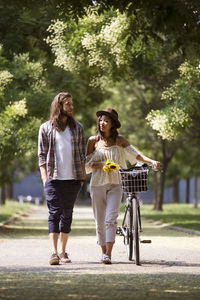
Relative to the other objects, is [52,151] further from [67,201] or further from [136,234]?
[136,234]

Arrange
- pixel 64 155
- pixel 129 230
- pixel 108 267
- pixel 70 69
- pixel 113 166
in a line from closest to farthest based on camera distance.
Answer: pixel 108 267
pixel 64 155
pixel 113 166
pixel 129 230
pixel 70 69

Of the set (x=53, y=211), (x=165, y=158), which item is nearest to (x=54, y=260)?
(x=53, y=211)

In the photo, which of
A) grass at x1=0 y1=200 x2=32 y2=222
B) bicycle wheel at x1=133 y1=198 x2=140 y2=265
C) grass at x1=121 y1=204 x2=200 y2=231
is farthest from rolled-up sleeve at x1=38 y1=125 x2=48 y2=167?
grass at x1=0 y1=200 x2=32 y2=222

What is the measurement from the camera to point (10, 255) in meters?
11.9

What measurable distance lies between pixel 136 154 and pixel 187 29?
3.13 m

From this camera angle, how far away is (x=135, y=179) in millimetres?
9984

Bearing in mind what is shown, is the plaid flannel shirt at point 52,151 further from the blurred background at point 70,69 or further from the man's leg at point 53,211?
the blurred background at point 70,69

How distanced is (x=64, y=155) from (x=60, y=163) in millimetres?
124

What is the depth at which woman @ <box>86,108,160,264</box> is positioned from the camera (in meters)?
10.4

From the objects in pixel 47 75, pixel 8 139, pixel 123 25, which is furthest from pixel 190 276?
pixel 47 75

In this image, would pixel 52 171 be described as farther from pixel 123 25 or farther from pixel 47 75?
pixel 47 75

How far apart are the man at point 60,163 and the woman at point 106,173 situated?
1.11 ft

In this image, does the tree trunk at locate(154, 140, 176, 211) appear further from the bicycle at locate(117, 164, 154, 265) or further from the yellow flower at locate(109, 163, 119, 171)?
the yellow flower at locate(109, 163, 119, 171)

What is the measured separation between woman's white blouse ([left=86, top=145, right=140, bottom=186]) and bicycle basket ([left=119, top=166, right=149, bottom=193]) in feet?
1.25
